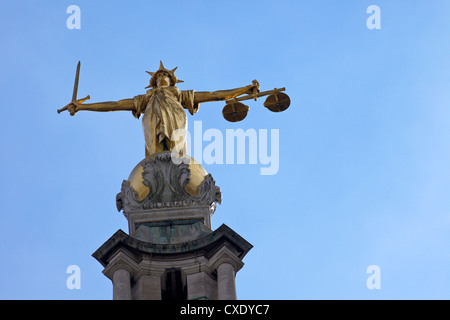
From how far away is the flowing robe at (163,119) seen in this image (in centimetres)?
4569

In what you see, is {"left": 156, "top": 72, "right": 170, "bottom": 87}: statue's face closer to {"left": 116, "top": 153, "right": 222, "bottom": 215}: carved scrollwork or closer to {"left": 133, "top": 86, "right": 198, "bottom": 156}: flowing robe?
{"left": 133, "top": 86, "right": 198, "bottom": 156}: flowing robe

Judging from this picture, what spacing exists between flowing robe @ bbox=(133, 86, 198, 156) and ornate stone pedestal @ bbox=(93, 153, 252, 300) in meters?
1.52

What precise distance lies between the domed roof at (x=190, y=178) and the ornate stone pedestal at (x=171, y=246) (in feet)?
0.09

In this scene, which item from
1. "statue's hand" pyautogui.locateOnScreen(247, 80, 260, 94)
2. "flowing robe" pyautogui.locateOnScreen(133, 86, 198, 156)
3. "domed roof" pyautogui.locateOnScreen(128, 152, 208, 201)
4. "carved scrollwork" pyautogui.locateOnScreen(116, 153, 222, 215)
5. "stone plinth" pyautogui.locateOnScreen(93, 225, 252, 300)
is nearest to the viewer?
"stone plinth" pyautogui.locateOnScreen(93, 225, 252, 300)

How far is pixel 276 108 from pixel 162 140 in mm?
3522

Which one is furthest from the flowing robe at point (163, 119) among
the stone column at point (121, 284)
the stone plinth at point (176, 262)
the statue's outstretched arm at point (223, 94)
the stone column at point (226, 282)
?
the stone column at point (121, 284)

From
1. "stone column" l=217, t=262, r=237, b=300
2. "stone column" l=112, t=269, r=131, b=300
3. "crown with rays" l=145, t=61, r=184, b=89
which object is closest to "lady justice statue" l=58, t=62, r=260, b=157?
"crown with rays" l=145, t=61, r=184, b=89

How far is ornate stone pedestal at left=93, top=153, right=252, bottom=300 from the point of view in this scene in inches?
1619

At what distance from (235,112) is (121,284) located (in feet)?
26.0

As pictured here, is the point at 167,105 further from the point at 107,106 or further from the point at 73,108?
the point at 73,108

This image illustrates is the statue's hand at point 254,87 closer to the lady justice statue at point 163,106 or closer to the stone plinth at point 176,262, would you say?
the lady justice statue at point 163,106
